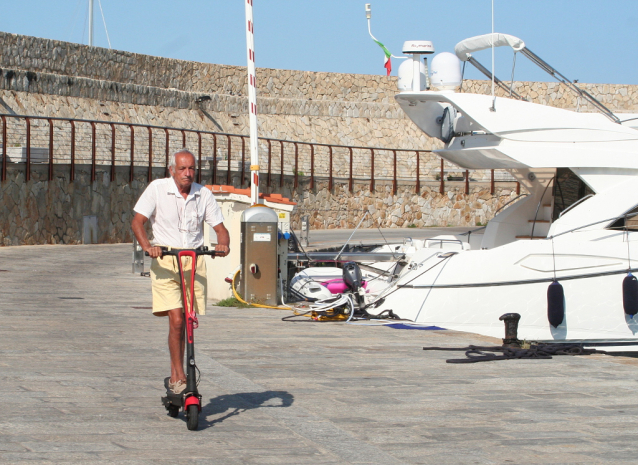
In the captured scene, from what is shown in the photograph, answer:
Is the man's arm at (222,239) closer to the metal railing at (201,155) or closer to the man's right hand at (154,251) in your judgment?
the man's right hand at (154,251)

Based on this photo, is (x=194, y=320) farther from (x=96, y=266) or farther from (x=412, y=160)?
(x=412, y=160)

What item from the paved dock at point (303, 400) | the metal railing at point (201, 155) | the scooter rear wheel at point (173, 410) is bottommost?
the paved dock at point (303, 400)

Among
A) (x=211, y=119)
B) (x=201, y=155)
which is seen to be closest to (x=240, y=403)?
(x=201, y=155)

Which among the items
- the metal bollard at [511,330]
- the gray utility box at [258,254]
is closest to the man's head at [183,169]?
the metal bollard at [511,330]

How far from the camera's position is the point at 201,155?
32.1 m

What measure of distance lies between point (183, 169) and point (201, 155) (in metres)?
26.8

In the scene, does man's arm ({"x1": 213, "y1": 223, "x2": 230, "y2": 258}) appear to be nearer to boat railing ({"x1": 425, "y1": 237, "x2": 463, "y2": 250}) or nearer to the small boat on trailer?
the small boat on trailer

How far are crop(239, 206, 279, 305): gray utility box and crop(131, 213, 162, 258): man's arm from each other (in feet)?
22.6

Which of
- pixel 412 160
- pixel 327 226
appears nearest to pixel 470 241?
pixel 327 226

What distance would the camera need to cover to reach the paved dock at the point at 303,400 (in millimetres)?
4812

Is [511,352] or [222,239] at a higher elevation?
[222,239]

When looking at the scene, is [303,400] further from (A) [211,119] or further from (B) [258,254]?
(A) [211,119]

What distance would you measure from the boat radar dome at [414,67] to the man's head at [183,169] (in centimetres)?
1072

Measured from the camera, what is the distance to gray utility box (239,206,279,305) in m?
12.6
